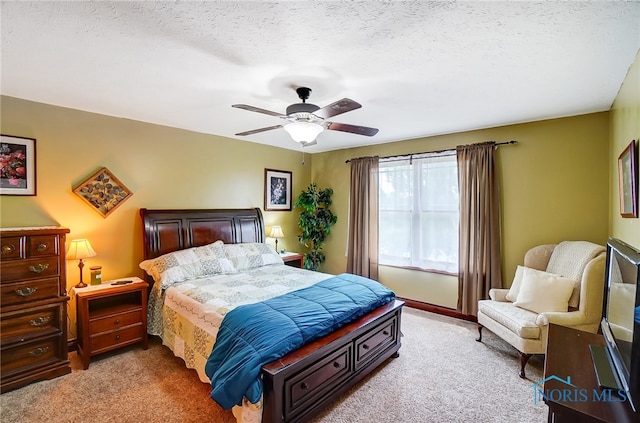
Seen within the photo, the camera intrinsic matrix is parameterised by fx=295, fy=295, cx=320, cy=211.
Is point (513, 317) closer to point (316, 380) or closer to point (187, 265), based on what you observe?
point (316, 380)

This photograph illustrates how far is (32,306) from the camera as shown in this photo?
8.18ft

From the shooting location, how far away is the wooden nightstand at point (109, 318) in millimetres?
2744

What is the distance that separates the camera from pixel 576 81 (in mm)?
2354

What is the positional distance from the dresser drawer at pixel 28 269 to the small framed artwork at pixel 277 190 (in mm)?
2785

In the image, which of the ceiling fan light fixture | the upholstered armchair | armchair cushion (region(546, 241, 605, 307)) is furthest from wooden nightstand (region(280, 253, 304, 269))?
armchair cushion (region(546, 241, 605, 307))

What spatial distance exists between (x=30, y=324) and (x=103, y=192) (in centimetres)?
137

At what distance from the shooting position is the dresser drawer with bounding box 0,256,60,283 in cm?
238

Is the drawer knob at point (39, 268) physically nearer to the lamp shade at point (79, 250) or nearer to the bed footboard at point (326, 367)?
the lamp shade at point (79, 250)

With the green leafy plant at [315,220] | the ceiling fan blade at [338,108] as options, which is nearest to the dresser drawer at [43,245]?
the ceiling fan blade at [338,108]

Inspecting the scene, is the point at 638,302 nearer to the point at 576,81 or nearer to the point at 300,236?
the point at 576,81

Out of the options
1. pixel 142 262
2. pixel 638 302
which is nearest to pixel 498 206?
pixel 638 302

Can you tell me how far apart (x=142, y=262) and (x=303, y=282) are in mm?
1878

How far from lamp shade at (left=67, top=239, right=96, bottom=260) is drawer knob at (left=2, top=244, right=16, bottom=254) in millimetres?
446

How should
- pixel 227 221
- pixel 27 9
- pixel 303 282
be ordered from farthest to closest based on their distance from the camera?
pixel 227 221
pixel 303 282
pixel 27 9
